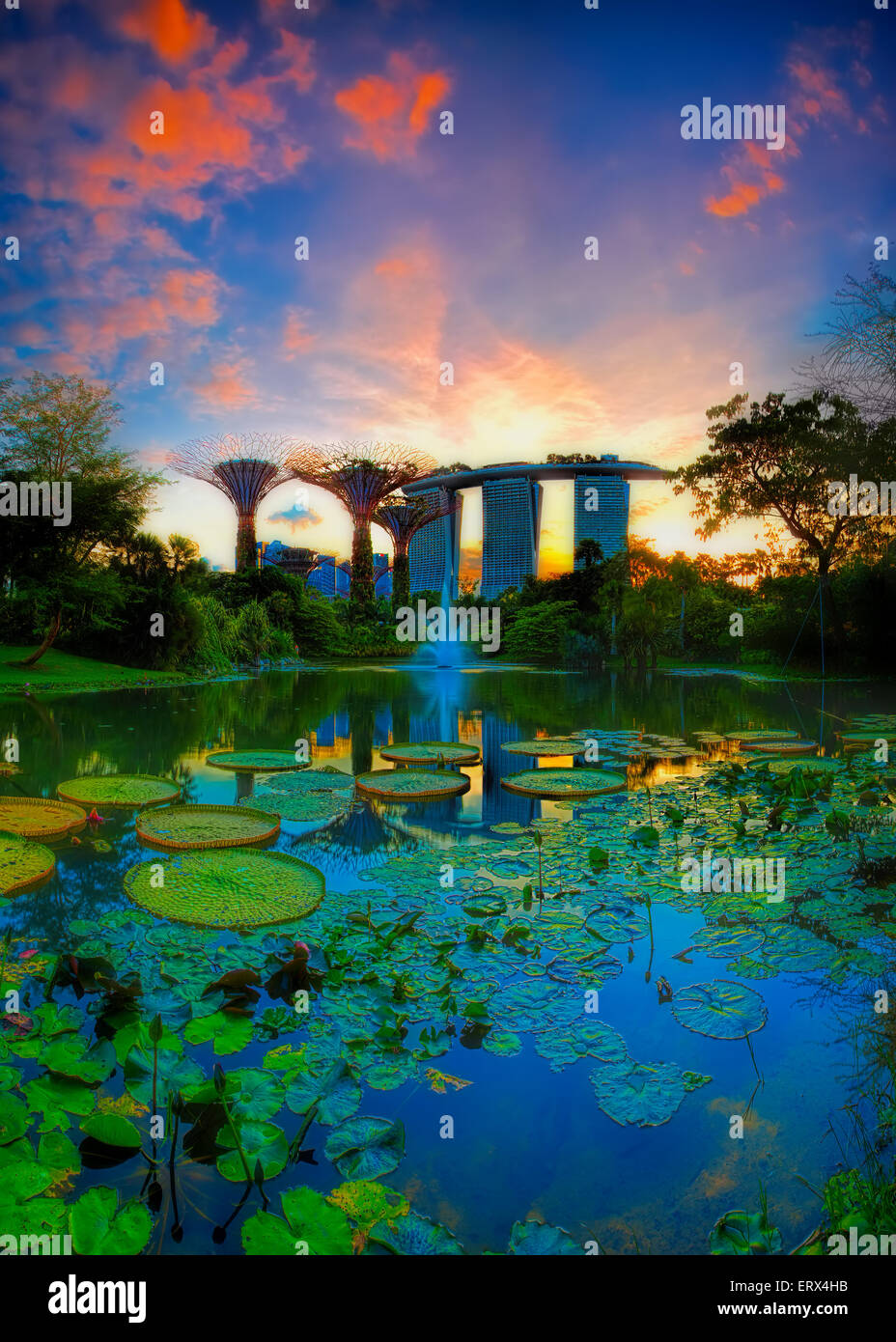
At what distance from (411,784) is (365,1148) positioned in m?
3.64

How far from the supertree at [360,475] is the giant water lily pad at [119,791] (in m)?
23.2

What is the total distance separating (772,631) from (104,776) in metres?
16.9

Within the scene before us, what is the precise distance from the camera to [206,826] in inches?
149

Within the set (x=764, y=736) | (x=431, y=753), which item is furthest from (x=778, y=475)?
(x=431, y=753)

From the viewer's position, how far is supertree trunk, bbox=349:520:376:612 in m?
27.6

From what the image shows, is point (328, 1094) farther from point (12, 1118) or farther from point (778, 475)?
point (778, 475)

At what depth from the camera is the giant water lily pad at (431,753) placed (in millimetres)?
5965

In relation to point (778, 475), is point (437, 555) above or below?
above

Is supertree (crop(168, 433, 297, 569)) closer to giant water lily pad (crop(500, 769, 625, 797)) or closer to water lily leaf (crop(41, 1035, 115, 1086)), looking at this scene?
giant water lily pad (crop(500, 769, 625, 797))

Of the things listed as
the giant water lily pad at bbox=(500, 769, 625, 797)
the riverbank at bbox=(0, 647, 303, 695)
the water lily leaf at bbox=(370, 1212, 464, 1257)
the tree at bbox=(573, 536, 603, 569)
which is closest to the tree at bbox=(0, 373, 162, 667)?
the riverbank at bbox=(0, 647, 303, 695)

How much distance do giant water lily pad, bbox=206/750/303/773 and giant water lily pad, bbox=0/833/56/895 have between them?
2.25 metres

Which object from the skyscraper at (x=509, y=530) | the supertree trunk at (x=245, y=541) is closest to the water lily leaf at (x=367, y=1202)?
the supertree trunk at (x=245, y=541)
